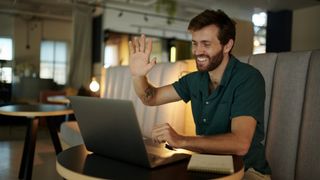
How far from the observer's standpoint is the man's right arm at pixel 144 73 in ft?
4.79

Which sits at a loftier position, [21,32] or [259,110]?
[21,32]

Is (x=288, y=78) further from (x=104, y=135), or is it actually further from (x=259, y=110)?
(x=104, y=135)

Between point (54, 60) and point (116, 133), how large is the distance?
1003 cm

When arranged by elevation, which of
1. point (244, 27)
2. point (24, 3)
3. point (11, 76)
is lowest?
point (11, 76)

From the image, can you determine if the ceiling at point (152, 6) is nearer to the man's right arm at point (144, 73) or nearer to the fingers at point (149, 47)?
the man's right arm at point (144, 73)

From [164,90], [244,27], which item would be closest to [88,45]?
[244,27]

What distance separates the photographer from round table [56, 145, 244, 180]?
93 cm

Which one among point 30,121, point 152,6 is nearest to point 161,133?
point 30,121

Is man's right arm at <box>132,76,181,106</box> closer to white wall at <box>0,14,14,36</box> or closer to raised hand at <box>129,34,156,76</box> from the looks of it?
raised hand at <box>129,34,156,76</box>

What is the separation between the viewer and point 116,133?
1.06 metres

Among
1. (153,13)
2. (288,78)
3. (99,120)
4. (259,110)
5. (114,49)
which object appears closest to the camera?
(99,120)

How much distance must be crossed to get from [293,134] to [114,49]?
30.3 feet

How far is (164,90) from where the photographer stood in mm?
1807

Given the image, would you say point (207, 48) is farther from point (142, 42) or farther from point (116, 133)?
point (116, 133)
